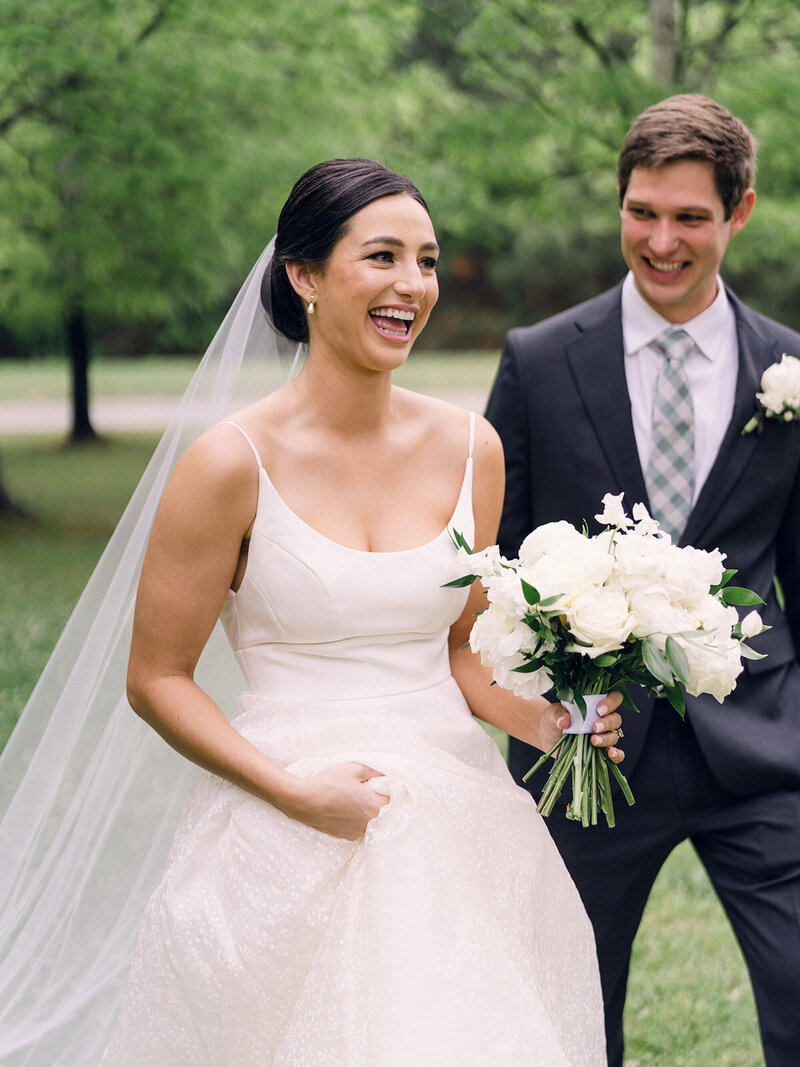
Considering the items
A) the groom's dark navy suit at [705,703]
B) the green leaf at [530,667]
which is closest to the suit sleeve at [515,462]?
the groom's dark navy suit at [705,703]

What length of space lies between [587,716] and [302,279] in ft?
3.86

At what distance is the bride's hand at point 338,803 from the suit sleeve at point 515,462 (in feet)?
3.98

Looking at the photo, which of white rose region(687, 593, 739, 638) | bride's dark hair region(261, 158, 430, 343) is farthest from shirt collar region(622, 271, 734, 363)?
white rose region(687, 593, 739, 638)

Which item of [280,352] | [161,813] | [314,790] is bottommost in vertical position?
[161,813]

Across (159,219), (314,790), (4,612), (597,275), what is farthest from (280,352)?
(597,275)

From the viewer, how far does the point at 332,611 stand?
2.82m

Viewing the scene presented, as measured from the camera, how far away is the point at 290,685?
2885 mm

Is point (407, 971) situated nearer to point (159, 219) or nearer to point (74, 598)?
point (74, 598)

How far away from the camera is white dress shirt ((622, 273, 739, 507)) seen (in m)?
3.52

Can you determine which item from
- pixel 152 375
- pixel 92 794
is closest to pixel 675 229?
pixel 92 794

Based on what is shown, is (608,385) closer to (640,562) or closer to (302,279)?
(302,279)

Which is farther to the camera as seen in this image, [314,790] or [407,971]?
[314,790]

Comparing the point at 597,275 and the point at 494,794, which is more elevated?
the point at 494,794

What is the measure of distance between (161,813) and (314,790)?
3.03ft
